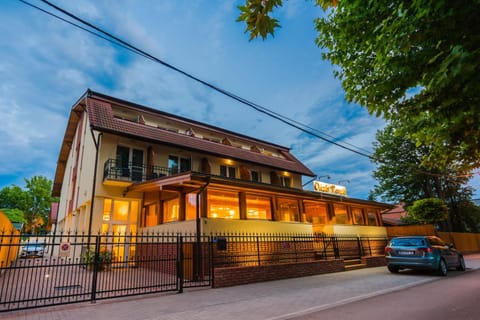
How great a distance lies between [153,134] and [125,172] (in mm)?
3017

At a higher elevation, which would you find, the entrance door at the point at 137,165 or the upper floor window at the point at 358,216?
the entrance door at the point at 137,165

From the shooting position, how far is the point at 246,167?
20.8 metres

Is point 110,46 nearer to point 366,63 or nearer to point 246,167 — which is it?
point 366,63

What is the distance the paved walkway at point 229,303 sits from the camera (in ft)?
18.0

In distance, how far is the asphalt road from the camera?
5012mm

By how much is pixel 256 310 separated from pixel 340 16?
713 centimetres

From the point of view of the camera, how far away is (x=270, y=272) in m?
9.80

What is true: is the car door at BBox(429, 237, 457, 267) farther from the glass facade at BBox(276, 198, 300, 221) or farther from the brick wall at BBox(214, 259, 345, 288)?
the glass facade at BBox(276, 198, 300, 221)

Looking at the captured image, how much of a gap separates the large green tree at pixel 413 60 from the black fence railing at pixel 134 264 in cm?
624

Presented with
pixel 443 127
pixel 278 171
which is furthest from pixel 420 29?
pixel 278 171

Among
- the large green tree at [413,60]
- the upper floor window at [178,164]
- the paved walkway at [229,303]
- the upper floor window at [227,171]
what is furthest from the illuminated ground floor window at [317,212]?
the large green tree at [413,60]

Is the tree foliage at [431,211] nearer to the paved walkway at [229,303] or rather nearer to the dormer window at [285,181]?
the dormer window at [285,181]

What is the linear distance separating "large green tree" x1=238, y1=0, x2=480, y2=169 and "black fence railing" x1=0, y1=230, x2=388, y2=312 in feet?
20.5

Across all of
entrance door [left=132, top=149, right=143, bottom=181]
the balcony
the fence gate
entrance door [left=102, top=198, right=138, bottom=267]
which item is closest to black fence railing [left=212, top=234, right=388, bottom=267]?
the fence gate
